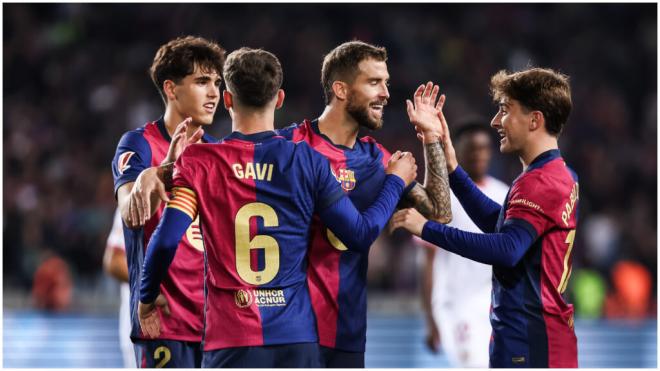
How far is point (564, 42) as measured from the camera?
16.2 metres

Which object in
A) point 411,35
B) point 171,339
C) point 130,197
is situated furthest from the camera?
point 411,35

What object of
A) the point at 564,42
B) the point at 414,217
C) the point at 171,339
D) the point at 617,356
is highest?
the point at 564,42

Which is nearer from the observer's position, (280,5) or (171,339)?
(171,339)

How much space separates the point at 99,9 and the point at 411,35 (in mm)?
5047

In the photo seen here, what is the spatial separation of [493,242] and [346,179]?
2.33 ft

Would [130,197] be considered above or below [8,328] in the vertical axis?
above

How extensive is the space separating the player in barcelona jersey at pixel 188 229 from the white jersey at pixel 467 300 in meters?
2.35

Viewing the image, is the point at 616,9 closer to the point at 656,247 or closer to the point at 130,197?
the point at 656,247

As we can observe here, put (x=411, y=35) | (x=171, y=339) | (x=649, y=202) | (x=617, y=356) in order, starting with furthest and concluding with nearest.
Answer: (x=411, y=35) < (x=649, y=202) < (x=617, y=356) < (x=171, y=339)

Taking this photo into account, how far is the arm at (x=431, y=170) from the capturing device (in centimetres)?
455

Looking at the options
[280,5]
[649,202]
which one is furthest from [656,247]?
[280,5]

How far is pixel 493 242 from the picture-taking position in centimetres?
416

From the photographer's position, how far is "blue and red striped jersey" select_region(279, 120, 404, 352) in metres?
4.30

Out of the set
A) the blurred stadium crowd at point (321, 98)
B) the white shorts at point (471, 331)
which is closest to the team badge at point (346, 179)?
the white shorts at point (471, 331)
